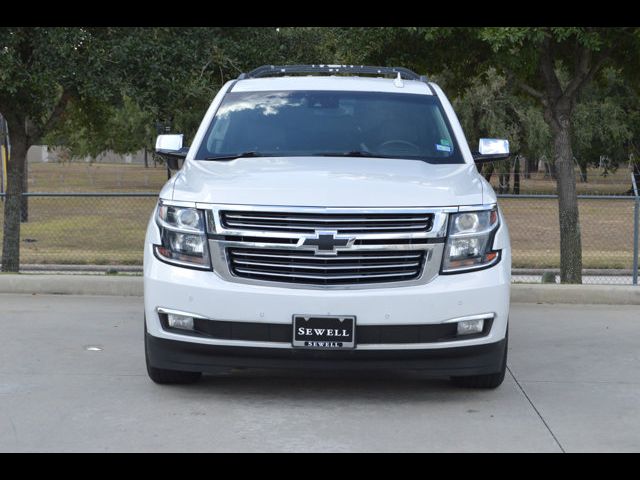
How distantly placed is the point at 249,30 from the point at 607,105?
3781 cm

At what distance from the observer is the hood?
5.90 metres

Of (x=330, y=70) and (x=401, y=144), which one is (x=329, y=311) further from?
(x=330, y=70)

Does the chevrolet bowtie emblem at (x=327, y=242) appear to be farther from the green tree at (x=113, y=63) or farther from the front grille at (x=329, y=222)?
the green tree at (x=113, y=63)

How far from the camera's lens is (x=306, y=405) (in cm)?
613

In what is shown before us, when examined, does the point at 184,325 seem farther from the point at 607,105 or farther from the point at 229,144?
the point at 607,105

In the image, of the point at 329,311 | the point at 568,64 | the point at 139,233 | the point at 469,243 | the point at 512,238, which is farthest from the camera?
the point at 512,238

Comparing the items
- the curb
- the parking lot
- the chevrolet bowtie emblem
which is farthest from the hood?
the curb

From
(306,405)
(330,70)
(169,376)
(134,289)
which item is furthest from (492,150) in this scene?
(134,289)

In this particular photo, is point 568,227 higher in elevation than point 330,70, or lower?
lower

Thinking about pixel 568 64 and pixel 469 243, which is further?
pixel 568 64

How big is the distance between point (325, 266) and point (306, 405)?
2.84 ft

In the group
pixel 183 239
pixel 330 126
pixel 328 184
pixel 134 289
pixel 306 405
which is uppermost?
pixel 330 126

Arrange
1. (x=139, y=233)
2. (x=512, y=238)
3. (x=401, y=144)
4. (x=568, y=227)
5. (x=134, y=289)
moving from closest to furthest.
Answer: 1. (x=401, y=144)
2. (x=134, y=289)
3. (x=568, y=227)
4. (x=139, y=233)
5. (x=512, y=238)
